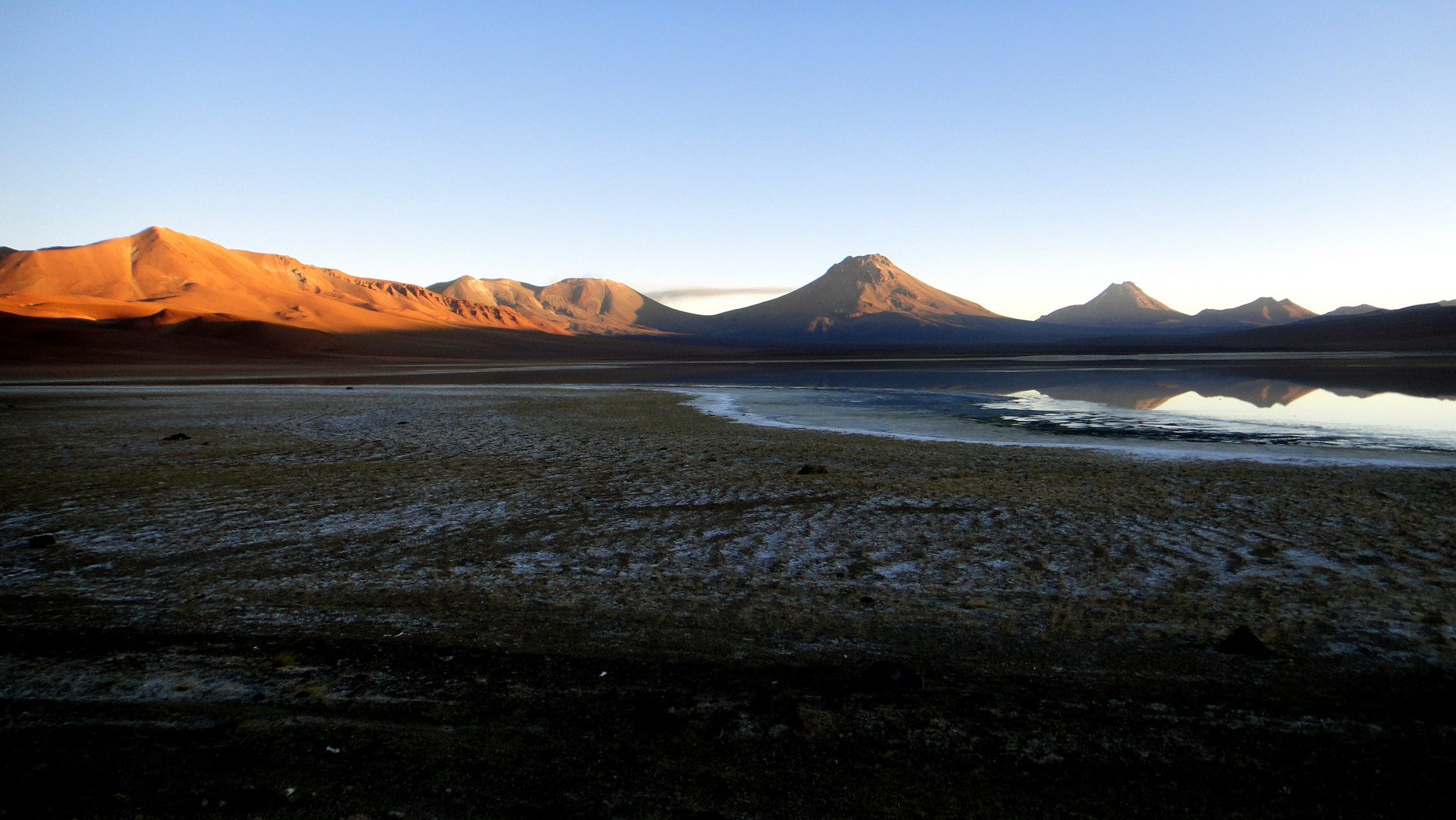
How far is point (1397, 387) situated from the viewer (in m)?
23.9

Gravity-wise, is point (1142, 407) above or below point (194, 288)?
below

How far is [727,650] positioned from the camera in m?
4.04

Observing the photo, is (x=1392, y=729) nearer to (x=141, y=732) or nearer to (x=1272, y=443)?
(x=141, y=732)

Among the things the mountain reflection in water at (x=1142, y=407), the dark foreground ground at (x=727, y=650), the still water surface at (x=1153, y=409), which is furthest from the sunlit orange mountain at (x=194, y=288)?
the dark foreground ground at (x=727, y=650)

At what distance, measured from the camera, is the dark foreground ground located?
2795mm

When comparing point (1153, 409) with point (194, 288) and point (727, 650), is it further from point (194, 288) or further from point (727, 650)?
point (194, 288)

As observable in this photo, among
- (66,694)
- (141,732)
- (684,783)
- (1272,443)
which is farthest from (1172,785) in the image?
(1272,443)

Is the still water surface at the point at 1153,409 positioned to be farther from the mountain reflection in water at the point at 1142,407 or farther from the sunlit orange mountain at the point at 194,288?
the sunlit orange mountain at the point at 194,288

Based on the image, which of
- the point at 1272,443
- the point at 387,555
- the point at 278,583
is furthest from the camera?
the point at 1272,443

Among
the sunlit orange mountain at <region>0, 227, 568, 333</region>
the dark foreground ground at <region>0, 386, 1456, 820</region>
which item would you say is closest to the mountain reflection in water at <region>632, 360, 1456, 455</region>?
the dark foreground ground at <region>0, 386, 1456, 820</region>

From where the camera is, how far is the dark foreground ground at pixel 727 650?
2795mm

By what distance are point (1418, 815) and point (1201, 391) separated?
84.2 feet

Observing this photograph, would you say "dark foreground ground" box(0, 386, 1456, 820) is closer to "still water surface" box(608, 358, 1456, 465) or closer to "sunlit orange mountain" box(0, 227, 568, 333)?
"still water surface" box(608, 358, 1456, 465)

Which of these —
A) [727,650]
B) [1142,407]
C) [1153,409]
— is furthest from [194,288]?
[727,650]
